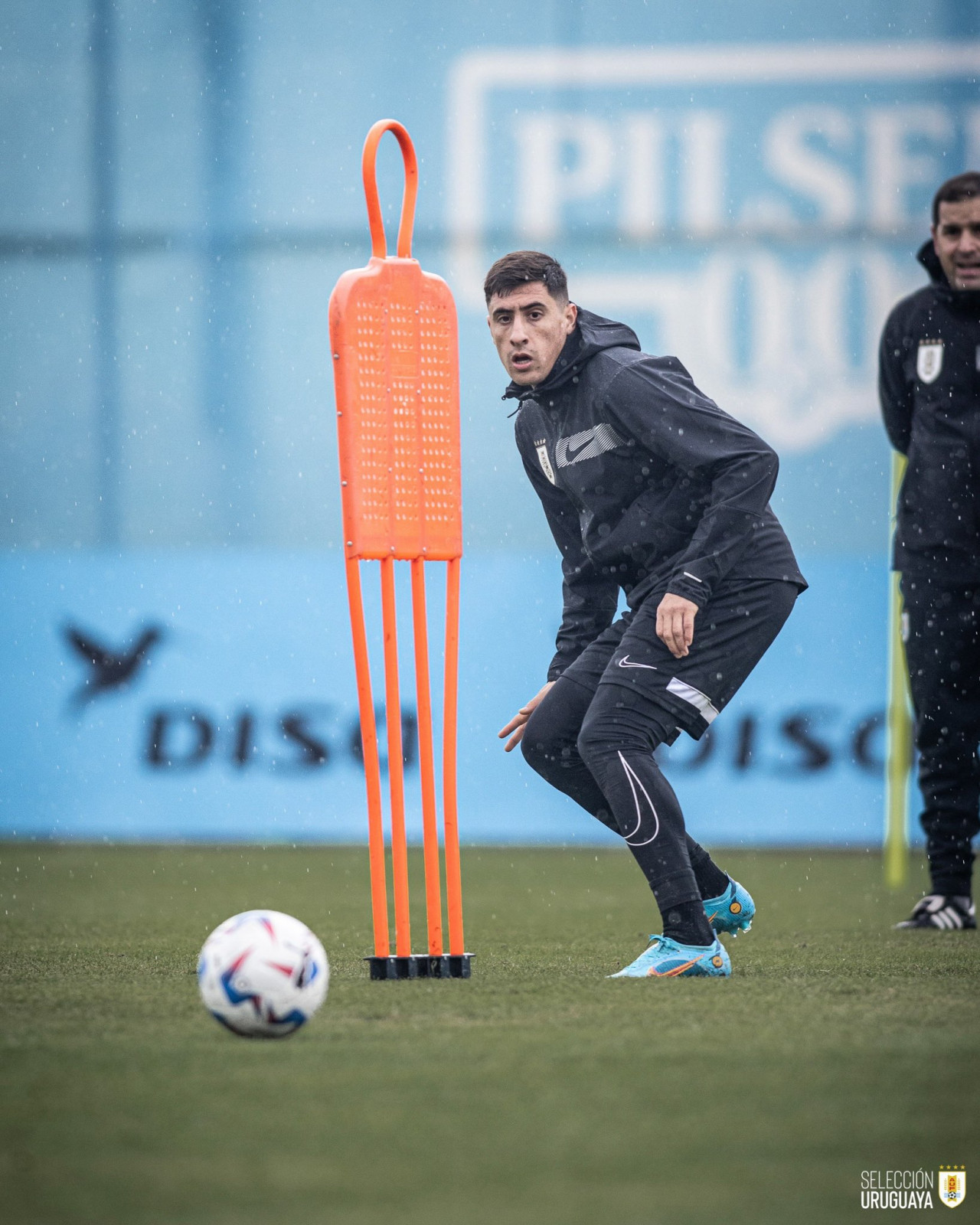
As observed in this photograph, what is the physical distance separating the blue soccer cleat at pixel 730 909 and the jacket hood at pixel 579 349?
1243 millimetres

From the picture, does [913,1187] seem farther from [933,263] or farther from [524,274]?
[933,263]

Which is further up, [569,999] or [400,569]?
[400,569]

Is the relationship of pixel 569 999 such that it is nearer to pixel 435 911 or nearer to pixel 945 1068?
pixel 435 911

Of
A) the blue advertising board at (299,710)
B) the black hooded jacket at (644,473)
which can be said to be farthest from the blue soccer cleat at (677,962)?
the blue advertising board at (299,710)

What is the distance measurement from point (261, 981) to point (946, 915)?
2.56 meters

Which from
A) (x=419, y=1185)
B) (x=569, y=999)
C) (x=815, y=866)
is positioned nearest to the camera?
(x=419, y=1185)

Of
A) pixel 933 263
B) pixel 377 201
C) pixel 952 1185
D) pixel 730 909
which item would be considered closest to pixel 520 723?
pixel 730 909

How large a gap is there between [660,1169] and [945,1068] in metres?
0.74

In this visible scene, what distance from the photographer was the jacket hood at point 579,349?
12.6ft

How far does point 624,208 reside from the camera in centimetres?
898

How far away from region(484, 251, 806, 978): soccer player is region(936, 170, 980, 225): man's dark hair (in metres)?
1.17

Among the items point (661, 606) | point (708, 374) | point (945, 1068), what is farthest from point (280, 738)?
point (945, 1068)

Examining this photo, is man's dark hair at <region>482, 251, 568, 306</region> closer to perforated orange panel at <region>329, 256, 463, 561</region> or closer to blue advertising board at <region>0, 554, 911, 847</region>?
perforated orange panel at <region>329, 256, 463, 561</region>

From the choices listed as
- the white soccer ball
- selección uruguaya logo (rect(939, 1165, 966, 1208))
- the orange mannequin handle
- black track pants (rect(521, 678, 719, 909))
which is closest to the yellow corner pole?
black track pants (rect(521, 678, 719, 909))
